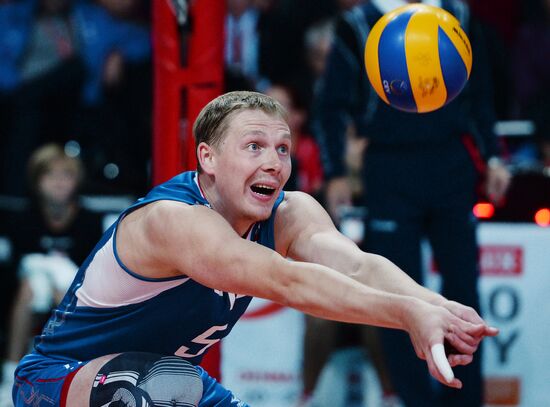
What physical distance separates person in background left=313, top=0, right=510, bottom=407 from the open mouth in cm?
181

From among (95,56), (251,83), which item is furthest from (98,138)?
(251,83)

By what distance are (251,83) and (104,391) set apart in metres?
4.60

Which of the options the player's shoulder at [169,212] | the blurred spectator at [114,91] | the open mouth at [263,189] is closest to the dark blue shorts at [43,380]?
the player's shoulder at [169,212]

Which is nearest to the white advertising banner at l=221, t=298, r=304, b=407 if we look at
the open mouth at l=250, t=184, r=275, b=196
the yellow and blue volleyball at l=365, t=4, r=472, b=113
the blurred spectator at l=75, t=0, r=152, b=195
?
the blurred spectator at l=75, t=0, r=152, b=195

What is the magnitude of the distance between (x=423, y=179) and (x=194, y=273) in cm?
234

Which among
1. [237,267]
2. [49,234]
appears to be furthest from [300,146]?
[237,267]

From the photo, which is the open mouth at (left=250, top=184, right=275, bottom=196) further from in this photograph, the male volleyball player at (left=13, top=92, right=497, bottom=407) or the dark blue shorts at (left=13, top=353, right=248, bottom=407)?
the dark blue shorts at (left=13, top=353, right=248, bottom=407)

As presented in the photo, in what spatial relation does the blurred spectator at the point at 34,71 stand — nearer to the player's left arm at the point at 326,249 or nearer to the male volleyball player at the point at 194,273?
the male volleyball player at the point at 194,273

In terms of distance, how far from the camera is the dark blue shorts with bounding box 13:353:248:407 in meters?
3.53

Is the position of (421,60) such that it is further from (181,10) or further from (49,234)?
(49,234)

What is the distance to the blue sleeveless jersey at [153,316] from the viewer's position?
3525 millimetres

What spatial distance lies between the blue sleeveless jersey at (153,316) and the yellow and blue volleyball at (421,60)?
0.98 metres

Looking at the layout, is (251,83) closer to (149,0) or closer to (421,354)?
(149,0)

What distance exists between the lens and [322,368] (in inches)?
241
